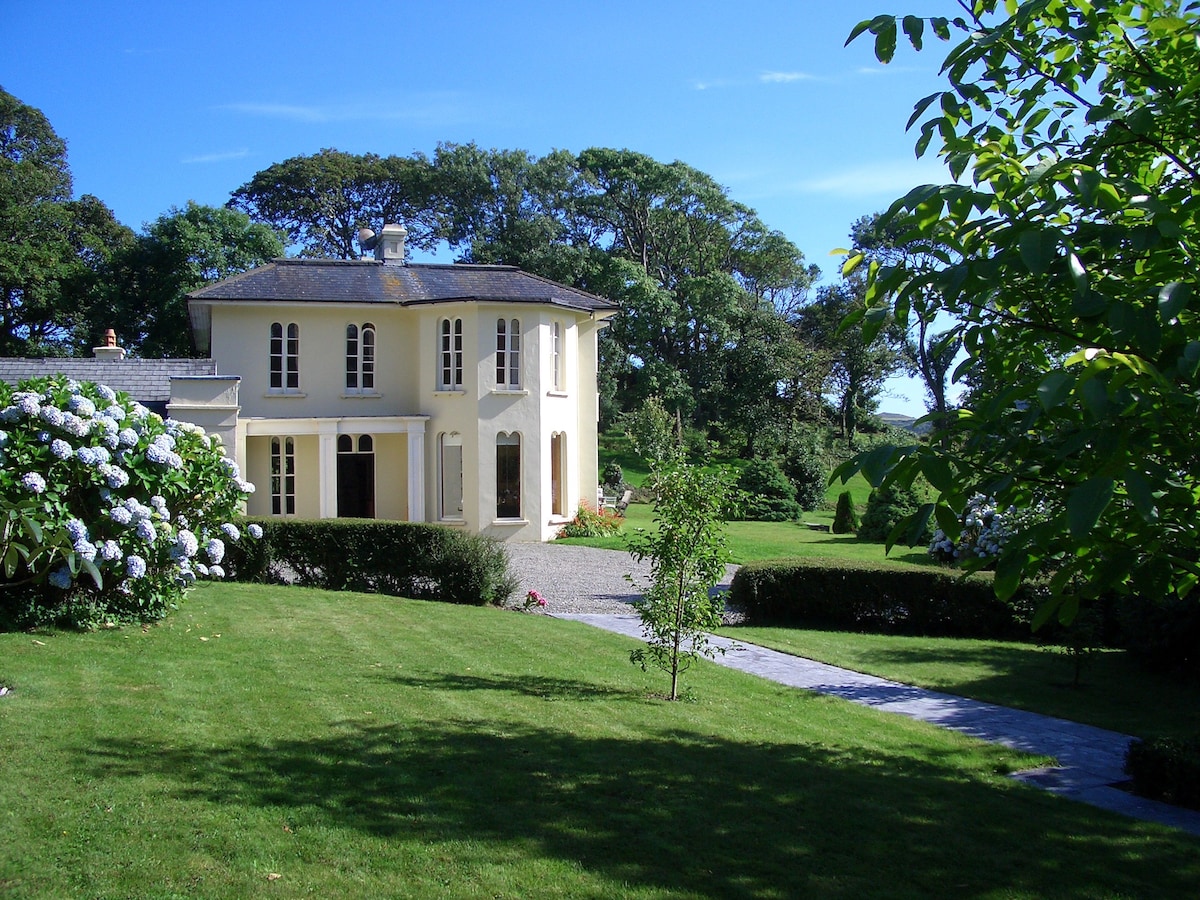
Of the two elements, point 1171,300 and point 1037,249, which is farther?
point 1037,249

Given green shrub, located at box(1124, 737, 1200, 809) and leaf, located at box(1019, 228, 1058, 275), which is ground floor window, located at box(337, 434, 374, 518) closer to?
green shrub, located at box(1124, 737, 1200, 809)

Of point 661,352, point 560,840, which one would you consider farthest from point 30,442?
point 661,352

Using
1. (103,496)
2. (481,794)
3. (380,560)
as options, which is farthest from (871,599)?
(103,496)

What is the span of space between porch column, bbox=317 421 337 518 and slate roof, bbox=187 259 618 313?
11.7 ft

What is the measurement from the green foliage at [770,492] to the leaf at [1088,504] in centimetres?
3228

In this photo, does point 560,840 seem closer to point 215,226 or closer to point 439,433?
point 439,433

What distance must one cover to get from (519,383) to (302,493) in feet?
21.6

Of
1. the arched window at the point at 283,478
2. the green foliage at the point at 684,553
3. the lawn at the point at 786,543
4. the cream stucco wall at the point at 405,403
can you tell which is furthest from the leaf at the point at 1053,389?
the arched window at the point at 283,478

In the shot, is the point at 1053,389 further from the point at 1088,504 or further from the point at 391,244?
the point at 391,244

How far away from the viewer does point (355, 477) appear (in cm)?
2762

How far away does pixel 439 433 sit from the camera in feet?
89.6

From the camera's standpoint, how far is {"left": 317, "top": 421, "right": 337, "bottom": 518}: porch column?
2548cm

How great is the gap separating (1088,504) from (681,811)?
3.72 meters

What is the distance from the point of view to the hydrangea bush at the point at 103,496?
913 cm
